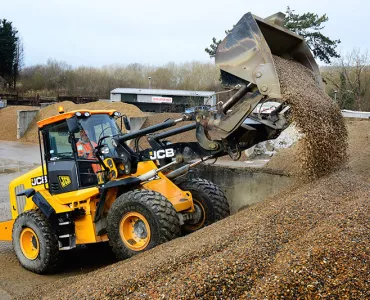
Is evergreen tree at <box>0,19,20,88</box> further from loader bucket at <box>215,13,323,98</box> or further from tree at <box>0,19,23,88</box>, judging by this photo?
loader bucket at <box>215,13,323,98</box>

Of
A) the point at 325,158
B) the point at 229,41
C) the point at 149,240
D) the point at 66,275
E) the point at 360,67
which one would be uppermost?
the point at 360,67

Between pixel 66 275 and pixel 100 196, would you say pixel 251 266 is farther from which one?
pixel 66 275

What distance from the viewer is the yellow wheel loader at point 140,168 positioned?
214 inches

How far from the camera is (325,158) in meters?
6.02

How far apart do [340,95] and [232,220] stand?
2038 centimetres

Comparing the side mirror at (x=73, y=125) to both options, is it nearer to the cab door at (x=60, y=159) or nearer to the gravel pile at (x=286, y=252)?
the cab door at (x=60, y=159)

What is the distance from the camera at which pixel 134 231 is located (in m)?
5.88

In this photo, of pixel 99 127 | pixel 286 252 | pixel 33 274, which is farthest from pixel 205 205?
pixel 286 252

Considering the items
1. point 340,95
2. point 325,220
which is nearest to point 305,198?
point 325,220

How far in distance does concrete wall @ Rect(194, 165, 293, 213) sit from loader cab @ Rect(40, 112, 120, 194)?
266 cm

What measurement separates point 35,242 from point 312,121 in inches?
172

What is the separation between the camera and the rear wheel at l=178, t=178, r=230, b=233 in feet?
21.8

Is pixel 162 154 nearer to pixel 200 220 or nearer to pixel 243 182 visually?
pixel 200 220

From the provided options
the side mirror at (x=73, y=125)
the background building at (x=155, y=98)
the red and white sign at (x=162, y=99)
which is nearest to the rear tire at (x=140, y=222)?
the side mirror at (x=73, y=125)
